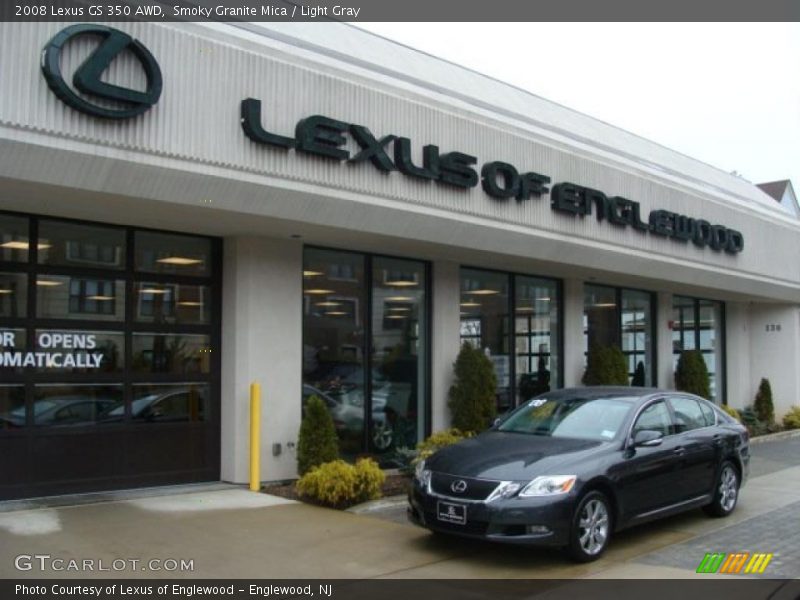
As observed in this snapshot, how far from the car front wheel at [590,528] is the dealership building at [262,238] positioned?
4.73 metres

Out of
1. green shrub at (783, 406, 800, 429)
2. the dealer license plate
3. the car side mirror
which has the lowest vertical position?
green shrub at (783, 406, 800, 429)

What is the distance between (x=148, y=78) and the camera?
8539 mm

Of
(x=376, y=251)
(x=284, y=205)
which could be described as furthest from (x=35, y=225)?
(x=376, y=251)

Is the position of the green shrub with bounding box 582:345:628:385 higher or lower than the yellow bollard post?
higher

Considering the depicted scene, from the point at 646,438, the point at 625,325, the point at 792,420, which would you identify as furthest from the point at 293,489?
the point at 792,420

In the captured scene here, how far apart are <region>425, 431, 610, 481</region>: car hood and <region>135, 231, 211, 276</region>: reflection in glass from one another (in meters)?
4.63

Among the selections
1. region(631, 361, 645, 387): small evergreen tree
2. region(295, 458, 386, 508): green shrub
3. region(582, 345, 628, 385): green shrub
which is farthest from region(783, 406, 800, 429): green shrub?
region(295, 458, 386, 508): green shrub

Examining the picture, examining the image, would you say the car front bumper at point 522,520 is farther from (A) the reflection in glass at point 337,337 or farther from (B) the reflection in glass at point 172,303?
(B) the reflection in glass at point 172,303

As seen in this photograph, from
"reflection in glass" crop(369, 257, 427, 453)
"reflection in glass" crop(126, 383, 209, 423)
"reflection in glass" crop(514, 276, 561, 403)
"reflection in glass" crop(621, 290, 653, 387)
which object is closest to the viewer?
"reflection in glass" crop(126, 383, 209, 423)

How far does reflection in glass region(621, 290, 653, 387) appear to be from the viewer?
1864 cm

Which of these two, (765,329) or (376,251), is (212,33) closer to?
(376,251)

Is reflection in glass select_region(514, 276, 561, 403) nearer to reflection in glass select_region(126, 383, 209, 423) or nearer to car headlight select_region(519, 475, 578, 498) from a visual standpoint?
reflection in glass select_region(126, 383, 209, 423)

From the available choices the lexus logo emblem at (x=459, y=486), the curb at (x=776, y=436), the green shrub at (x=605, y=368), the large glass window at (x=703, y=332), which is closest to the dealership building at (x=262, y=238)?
the green shrub at (x=605, y=368)

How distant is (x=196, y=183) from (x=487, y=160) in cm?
492
